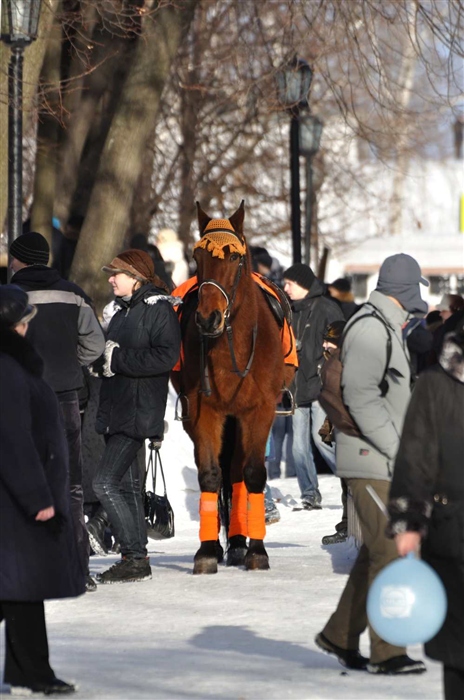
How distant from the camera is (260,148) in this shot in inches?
1120

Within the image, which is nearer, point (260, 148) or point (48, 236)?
point (48, 236)

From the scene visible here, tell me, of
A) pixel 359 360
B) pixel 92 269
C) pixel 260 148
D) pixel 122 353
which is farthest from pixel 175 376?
pixel 260 148

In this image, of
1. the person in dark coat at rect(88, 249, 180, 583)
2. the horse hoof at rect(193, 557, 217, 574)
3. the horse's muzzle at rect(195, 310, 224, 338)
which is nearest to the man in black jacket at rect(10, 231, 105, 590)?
the person in dark coat at rect(88, 249, 180, 583)

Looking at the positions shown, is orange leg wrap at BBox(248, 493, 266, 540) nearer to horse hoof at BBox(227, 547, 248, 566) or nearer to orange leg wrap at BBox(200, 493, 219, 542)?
orange leg wrap at BBox(200, 493, 219, 542)

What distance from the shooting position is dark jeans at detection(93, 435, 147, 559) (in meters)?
9.53

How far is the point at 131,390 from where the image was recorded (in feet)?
31.4

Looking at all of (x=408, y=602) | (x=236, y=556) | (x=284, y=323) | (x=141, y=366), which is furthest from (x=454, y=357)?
(x=284, y=323)

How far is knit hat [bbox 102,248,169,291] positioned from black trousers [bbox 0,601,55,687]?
11.2 ft

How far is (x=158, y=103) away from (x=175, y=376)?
6.92 metres

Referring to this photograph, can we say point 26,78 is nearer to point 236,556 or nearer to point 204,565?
point 236,556

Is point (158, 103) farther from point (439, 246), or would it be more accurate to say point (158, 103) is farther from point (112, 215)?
point (439, 246)

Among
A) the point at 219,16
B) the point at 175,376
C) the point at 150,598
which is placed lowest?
the point at 150,598

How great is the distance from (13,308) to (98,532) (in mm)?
5231

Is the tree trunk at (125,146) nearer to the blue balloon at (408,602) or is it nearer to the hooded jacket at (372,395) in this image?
the hooded jacket at (372,395)
